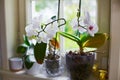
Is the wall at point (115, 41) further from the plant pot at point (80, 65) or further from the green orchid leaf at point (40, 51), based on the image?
the green orchid leaf at point (40, 51)

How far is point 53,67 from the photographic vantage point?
Answer: 1.74 meters

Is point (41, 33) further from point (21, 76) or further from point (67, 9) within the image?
point (21, 76)

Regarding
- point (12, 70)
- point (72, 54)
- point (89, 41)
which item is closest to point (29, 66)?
point (12, 70)

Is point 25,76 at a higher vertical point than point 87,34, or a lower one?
lower

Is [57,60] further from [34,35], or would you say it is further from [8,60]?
[8,60]

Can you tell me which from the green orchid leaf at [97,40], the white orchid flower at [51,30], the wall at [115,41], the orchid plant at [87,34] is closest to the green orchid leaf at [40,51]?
the white orchid flower at [51,30]

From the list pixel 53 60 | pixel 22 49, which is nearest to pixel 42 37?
pixel 53 60

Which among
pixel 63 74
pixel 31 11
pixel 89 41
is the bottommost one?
pixel 63 74

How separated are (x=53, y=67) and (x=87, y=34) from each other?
37cm

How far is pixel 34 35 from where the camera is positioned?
1.67 m

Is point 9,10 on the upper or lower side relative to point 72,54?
upper

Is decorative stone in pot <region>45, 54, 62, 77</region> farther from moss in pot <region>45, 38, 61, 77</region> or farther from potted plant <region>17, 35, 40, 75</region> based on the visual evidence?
potted plant <region>17, 35, 40, 75</region>

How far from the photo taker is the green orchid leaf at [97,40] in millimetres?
1562

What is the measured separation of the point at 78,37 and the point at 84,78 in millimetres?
298
